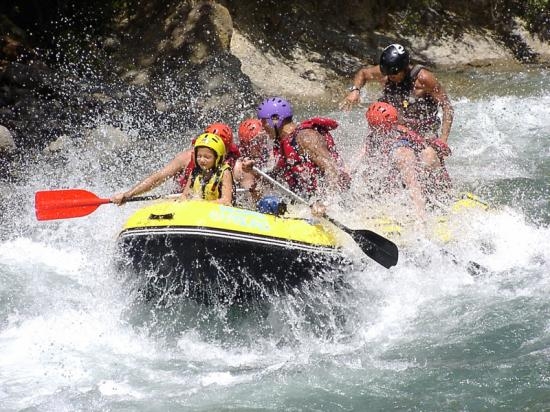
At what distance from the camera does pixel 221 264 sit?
5.18 m

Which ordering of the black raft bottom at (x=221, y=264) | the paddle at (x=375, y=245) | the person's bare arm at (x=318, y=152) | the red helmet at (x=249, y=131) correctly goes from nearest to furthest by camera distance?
the black raft bottom at (x=221, y=264)
the paddle at (x=375, y=245)
the person's bare arm at (x=318, y=152)
the red helmet at (x=249, y=131)

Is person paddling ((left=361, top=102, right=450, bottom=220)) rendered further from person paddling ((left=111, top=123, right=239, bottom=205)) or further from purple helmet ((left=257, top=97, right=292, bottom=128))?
person paddling ((left=111, top=123, right=239, bottom=205))

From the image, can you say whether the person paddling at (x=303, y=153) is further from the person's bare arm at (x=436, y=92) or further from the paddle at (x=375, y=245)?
the person's bare arm at (x=436, y=92)

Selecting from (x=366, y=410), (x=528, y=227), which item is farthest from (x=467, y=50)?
(x=366, y=410)

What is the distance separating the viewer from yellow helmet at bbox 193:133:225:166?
220 inches

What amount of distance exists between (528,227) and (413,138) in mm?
1212

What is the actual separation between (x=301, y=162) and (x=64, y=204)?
174cm

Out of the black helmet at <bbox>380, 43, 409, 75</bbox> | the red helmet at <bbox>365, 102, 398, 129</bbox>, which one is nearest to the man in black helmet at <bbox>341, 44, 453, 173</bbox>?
the black helmet at <bbox>380, 43, 409, 75</bbox>

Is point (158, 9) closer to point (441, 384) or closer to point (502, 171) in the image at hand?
point (502, 171)

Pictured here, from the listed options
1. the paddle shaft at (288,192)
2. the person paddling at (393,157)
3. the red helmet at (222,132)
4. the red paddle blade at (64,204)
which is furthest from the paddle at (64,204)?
the person paddling at (393,157)

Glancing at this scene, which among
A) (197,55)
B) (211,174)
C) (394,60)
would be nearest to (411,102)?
(394,60)

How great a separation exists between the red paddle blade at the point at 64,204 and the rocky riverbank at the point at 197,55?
3048 millimetres

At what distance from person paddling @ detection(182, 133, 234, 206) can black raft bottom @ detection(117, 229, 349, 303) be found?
0.49m

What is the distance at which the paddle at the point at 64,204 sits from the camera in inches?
240
